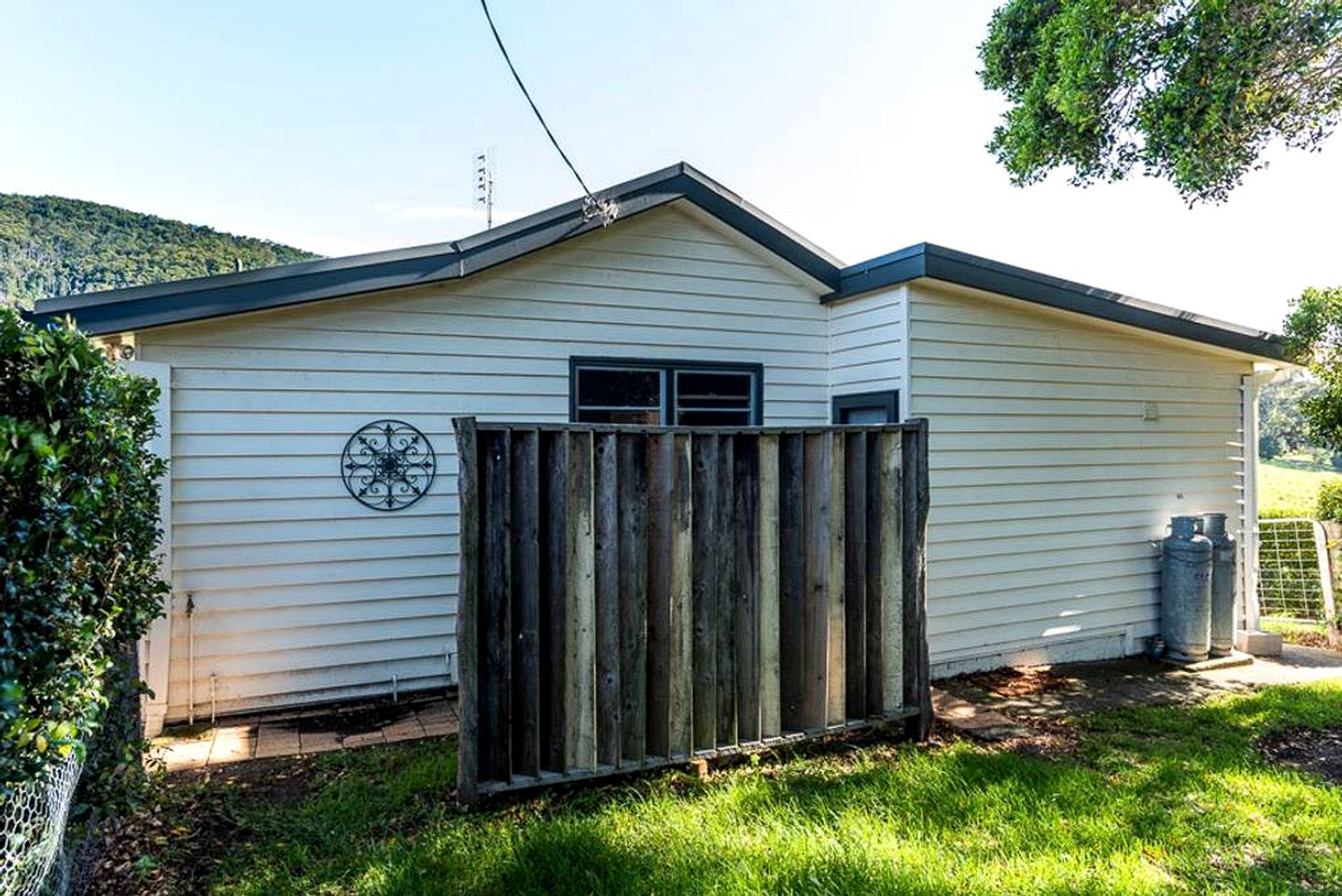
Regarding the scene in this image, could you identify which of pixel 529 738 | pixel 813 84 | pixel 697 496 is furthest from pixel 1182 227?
pixel 529 738

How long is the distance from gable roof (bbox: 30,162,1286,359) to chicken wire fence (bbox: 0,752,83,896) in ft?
8.76

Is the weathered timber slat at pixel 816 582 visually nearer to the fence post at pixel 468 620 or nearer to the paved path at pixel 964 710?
the paved path at pixel 964 710

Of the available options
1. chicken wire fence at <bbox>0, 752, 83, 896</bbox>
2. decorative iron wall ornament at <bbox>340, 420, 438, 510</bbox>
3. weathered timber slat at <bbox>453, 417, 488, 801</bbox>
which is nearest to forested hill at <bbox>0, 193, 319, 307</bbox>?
decorative iron wall ornament at <bbox>340, 420, 438, 510</bbox>

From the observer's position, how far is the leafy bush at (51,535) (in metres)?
1.42

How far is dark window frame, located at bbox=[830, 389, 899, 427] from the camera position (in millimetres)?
4973

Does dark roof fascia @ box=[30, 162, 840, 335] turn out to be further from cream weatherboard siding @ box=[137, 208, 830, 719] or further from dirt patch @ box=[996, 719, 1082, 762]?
dirt patch @ box=[996, 719, 1082, 762]

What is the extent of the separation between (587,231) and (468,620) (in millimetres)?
3091

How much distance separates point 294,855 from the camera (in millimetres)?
2584

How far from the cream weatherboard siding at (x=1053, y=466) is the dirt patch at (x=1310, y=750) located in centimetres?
170

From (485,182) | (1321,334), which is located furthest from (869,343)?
(485,182)

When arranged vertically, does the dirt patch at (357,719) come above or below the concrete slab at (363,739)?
below

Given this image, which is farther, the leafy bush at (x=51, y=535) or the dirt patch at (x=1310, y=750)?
the dirt patch at (x=1310, y=750)

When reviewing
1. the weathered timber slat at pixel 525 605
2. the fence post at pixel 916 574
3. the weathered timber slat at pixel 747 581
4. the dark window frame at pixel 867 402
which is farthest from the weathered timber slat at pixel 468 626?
the dark window frame at pixel 867 402

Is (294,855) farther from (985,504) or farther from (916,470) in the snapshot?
(985,504)
